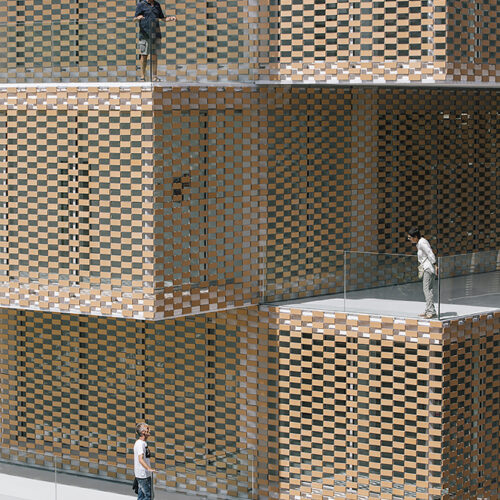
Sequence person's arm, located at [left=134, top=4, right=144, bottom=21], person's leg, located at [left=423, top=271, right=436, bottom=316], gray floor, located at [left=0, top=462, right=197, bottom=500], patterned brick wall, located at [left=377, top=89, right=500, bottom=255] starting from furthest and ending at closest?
patterned brick wall, located at [left=377, top=89, right=500, bottom=255], gray floor, located at [left=0, top=462, right=197, bottom=500], person's leg, located at [left=423, top=271, right=436, bottom=316], person's arm, located at [left=134, top=4, right=144, bottom=21]

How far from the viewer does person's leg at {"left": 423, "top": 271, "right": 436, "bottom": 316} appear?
17.5 metres

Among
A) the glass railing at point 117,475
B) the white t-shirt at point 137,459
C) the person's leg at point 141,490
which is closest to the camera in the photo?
the white t-shirt at point 137,459

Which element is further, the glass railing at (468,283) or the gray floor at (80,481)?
the gray floor at (80,481)

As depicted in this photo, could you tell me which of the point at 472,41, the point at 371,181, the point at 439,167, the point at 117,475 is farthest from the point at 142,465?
the point at 439,167

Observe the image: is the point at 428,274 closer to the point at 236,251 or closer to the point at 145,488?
the point at 236,251

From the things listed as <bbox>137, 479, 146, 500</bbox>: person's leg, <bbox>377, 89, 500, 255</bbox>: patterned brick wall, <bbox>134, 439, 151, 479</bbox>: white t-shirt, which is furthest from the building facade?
<bbox>134, 439, 151, 479</bbox>: white t-shirt

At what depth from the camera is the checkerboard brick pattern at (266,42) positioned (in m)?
17.7

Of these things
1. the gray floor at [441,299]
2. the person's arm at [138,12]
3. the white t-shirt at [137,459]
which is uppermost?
the person's arm at [138,12]

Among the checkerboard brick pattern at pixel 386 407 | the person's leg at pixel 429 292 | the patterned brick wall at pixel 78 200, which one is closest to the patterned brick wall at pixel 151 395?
the checkerboard brick pattern at pixel 386 407

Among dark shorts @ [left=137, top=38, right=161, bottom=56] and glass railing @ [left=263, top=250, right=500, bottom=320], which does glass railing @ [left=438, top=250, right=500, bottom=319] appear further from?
dark shorts @ [left=137, top=38, right=161, bottom=56]

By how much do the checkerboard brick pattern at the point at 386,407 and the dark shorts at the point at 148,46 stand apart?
168 inches

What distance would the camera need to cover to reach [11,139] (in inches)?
736

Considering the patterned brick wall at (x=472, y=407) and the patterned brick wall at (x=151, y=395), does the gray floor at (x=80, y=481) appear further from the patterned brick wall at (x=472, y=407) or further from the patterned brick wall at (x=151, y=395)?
the patterned brick wall at (x=472, y=407)

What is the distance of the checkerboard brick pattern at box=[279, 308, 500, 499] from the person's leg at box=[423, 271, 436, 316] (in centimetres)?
20
